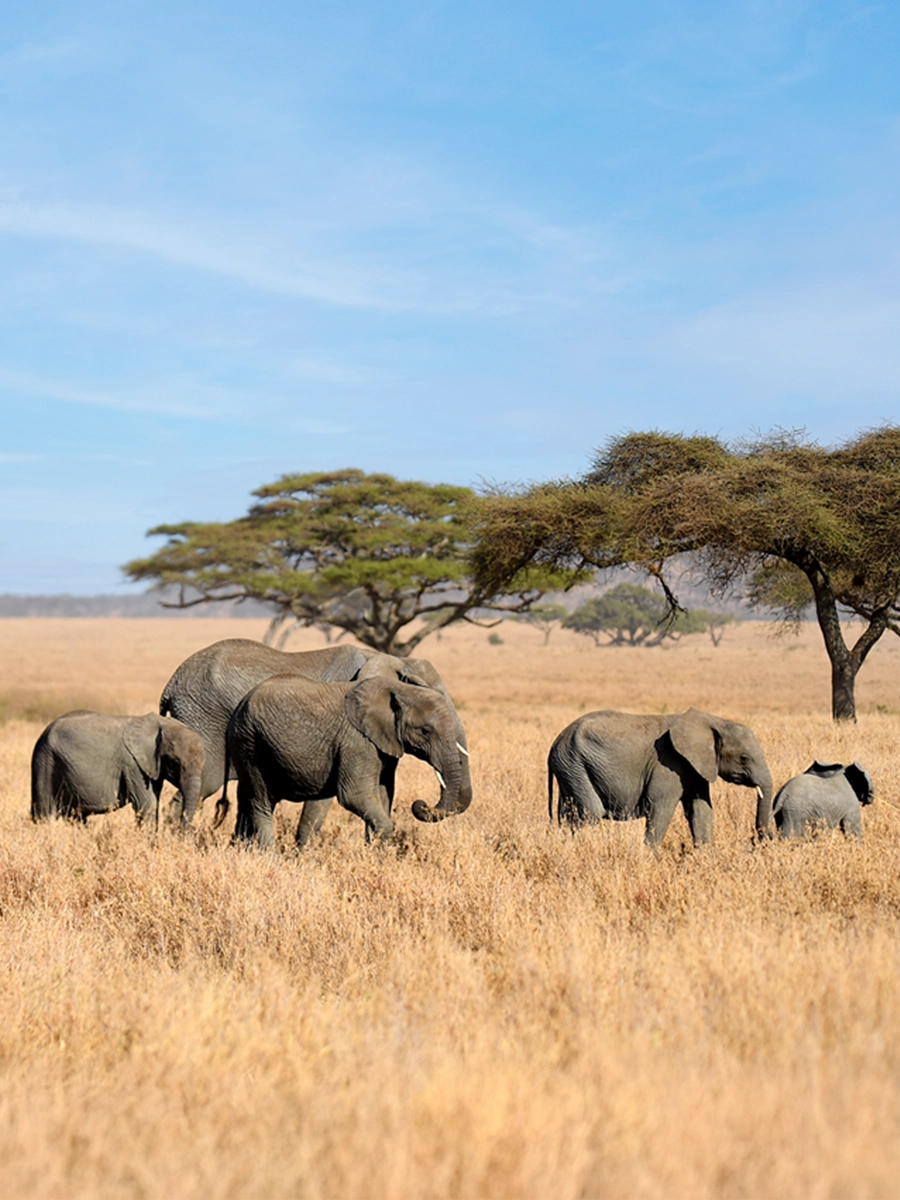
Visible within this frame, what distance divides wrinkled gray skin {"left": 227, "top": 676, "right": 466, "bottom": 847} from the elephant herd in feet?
0.04

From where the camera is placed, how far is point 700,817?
870 cm

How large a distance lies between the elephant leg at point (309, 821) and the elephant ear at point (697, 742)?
3074 mm

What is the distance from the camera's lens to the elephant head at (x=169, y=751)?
9688 mm

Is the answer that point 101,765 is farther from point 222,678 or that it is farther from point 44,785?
point 222,678

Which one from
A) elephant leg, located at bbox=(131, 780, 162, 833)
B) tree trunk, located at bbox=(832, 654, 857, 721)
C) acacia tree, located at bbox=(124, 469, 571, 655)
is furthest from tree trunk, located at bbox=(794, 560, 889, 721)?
elephant leg, located at bbox=(131, 780, 162, 833)

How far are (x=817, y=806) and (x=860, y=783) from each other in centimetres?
81

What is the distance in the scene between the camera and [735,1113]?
3463mm

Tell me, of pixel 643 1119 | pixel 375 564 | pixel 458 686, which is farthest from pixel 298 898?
pixel 458 686

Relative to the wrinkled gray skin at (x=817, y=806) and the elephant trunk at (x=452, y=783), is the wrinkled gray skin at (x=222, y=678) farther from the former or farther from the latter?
the wrinkled gray skin at (x=817, y=806)

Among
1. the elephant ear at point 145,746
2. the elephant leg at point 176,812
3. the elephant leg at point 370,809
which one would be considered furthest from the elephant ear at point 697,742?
the elephant ear at point 145,746

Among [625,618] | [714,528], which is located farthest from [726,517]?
[625,618]

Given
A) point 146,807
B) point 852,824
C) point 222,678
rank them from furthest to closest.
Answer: point 222,678, point 146,807, point 852,824

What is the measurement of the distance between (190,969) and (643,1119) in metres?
2.78

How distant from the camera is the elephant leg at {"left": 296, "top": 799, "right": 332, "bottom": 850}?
897cm
